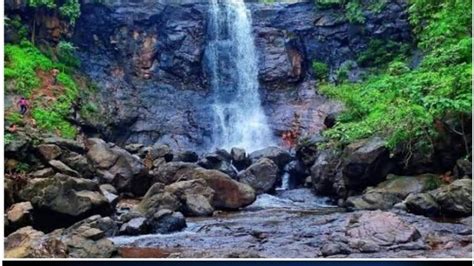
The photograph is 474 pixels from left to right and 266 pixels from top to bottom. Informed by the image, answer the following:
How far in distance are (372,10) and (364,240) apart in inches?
258

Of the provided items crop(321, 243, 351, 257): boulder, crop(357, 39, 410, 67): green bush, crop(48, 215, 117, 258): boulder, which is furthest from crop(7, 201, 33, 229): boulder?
crop(357, 39, 410, 67): green bush

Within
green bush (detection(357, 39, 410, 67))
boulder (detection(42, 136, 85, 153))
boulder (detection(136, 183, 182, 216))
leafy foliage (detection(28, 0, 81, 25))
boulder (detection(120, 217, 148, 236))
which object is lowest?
boulder (detection(136, 183, 182, 216))

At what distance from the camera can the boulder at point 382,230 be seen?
123 inches

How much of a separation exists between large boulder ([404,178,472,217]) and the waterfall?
424 cm

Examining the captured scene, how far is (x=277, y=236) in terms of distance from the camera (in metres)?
3.58

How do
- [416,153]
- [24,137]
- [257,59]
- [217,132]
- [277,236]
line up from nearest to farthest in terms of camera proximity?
[277,236] → [416,153] → [24,137] → [217,132] → [257,59]

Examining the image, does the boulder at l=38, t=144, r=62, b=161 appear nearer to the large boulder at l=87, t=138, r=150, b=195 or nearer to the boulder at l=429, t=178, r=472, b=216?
the large boulder at l=87, t=138, r=150, b=195

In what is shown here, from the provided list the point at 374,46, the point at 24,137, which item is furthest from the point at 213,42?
the point at 24,137

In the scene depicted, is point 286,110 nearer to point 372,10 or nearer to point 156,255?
point 372,10

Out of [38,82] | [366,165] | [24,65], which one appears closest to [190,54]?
[38,82]

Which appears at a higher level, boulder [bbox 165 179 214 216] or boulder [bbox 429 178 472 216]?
boulder [bbox 429 178 472 216]

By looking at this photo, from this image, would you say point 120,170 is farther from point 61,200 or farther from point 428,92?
point 428,92

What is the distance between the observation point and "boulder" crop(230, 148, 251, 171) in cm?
708

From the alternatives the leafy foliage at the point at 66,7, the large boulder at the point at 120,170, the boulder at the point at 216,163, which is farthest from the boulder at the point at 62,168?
the leafy foliage at the point at 66,7
